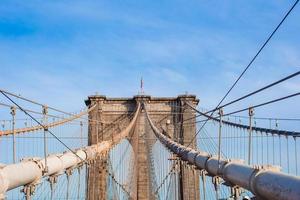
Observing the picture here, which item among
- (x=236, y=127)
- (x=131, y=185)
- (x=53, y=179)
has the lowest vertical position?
(x=131, y=185)

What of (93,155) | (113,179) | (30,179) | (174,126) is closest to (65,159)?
(30,179)

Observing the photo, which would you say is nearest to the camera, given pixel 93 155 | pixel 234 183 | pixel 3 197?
pixel 3 197

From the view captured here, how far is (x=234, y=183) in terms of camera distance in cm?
870

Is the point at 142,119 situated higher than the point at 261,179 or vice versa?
the point at 142,119

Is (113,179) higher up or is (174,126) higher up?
(174,126)

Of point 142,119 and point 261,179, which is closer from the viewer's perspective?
point 261,179

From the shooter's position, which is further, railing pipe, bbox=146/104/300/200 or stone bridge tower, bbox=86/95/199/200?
stone bridge tower, bbox=86/95/199/200

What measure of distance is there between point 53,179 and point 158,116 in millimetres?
28087

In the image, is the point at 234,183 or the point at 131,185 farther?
the point at 131,185

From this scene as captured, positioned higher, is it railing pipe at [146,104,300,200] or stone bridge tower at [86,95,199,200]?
stone bridge tower at [86,95,199,200]

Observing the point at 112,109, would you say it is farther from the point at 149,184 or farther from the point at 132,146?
the point at 149,184

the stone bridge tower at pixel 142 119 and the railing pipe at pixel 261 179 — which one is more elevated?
the stone bridge tower at pixel 142 119

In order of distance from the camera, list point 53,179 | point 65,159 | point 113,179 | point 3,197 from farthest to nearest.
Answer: point 113,179 → point 65,159 → point 53,179 → point 3,197

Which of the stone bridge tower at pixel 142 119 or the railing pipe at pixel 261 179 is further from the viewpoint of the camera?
the stone bridge tower at pixel 142 119
